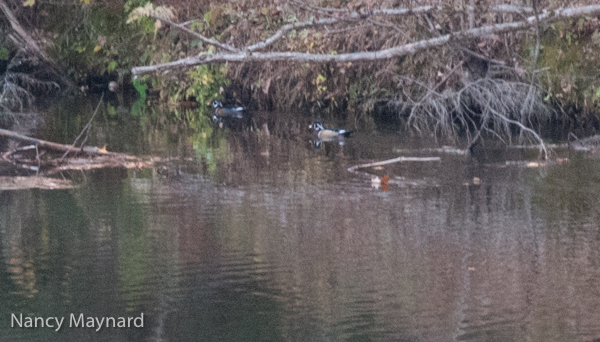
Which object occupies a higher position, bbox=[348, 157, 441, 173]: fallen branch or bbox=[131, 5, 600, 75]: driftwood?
bbox=[131, 5, 600, 75]: driftwood

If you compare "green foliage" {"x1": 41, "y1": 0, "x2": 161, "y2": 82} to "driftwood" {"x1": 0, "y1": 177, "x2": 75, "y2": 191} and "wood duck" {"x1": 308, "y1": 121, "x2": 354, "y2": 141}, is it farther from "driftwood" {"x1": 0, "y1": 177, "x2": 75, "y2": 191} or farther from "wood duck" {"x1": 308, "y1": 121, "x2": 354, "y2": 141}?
"driftwood" {"x1": 0, "y1": 177, "x2": 75, "y2": 191}

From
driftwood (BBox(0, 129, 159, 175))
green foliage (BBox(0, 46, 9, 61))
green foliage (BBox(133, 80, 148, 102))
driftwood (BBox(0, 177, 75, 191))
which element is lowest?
driftwood (BBox(0, 177, 75, 191))

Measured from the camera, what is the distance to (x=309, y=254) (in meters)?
7.26

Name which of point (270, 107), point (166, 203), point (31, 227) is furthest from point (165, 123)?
point (31, 227)

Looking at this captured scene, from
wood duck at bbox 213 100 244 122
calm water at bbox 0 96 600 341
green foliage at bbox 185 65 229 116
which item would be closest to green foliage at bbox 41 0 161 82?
green foliage at bbox 185 65 229 116

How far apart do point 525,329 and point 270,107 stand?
47.6ft

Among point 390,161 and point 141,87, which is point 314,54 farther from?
point 141,87

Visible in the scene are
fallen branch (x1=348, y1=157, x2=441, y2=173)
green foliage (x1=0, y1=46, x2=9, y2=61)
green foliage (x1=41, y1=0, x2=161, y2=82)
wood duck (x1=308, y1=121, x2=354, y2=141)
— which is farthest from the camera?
green foliage (x1=41, y1=0, x2=161, y2=82)

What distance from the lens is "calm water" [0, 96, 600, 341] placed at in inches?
224

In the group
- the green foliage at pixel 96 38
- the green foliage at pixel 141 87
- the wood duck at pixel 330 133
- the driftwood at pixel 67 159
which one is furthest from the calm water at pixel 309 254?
the green foliage at pixel 96 38

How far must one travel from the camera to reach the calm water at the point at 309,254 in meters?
5.70

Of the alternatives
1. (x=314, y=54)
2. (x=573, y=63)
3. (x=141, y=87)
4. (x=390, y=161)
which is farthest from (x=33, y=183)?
(x=141, y=87)

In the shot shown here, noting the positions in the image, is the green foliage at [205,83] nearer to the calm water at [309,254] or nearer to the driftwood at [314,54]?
the calm water at [309,254]

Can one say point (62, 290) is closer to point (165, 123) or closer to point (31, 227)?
point (31, 227)
